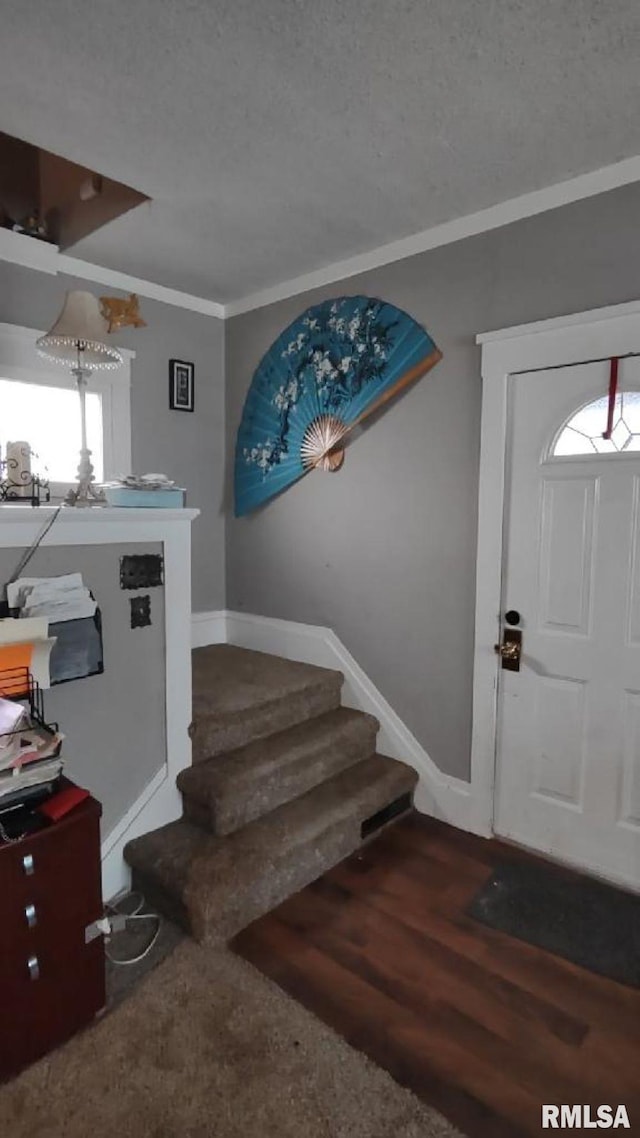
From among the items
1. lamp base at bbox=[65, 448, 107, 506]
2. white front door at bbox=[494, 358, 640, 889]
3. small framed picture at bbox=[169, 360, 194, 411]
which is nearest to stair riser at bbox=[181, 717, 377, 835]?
white front door at bbox=[494, 358, 640, 889]

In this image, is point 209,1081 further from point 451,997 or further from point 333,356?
point 333,356

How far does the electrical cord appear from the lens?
67.8 inches

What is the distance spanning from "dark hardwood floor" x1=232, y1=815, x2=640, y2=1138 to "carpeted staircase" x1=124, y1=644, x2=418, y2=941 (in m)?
0.14

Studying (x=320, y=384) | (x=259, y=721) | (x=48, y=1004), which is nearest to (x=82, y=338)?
(x=320, y=384)

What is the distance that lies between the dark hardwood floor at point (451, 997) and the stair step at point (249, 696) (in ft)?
2.08

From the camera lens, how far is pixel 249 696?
2.56 metres

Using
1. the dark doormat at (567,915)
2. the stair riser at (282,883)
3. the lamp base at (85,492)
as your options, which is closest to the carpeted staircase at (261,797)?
the stair riser at (282,883)

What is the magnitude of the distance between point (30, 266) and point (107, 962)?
2740mm

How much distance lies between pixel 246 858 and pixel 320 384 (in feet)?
6.89

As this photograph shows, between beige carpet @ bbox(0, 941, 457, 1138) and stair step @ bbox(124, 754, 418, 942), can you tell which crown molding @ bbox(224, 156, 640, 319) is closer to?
stair step @ bbox(124, 754, 418, 942)

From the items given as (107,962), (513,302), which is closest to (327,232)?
(513,302)

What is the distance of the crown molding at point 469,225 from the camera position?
1.97 meters

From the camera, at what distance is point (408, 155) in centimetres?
192

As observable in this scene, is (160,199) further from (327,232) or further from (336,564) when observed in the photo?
(336,564)
